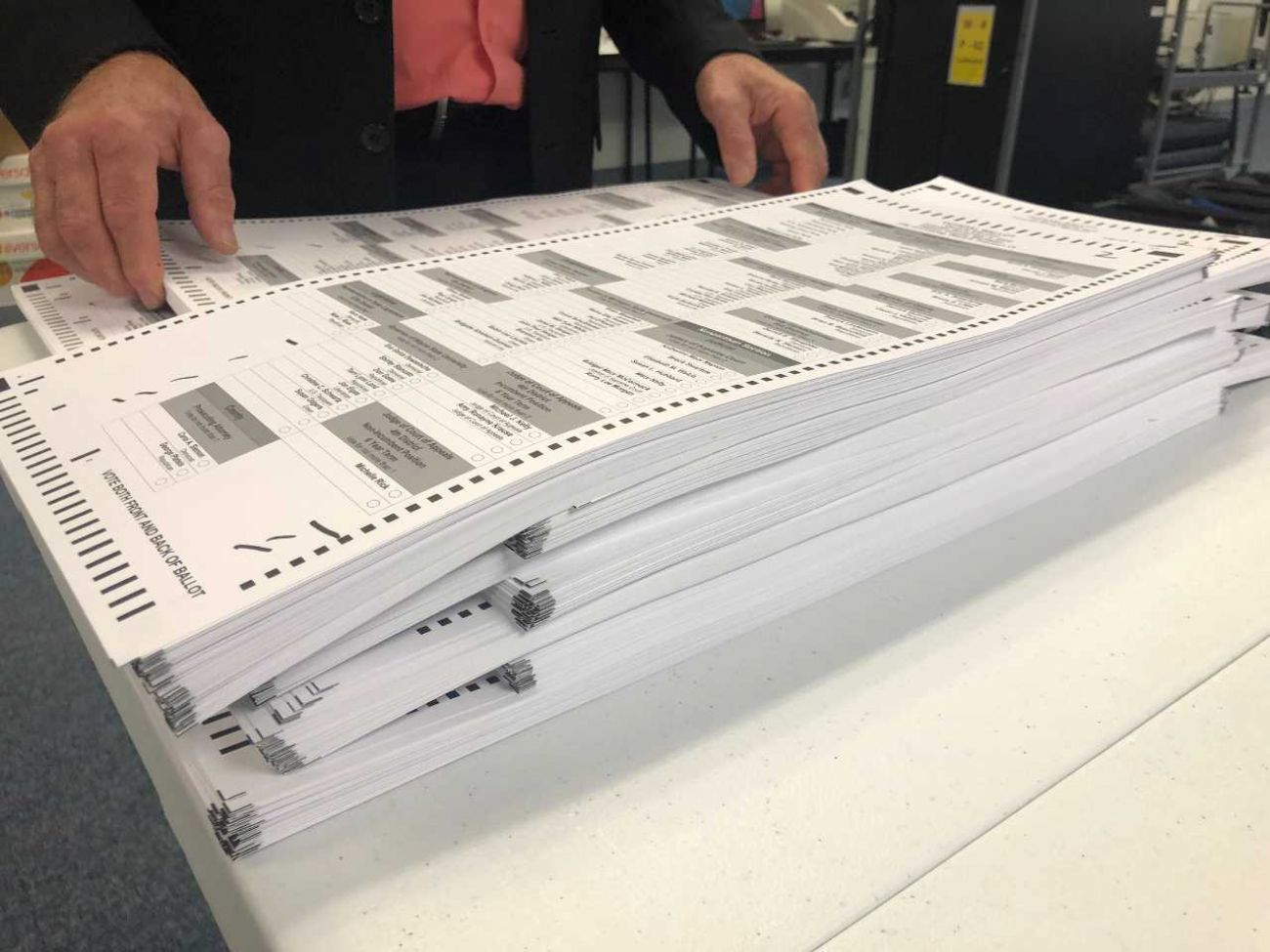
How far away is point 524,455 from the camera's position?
31cm

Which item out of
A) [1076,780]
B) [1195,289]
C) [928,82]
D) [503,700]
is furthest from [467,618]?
[928,82]

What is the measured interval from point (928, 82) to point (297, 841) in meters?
3.01

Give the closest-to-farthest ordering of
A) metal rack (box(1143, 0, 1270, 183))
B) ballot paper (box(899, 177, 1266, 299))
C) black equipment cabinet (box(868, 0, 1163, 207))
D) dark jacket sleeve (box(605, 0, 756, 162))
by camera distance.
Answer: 1. ballot paper (box(899, 177, 1266, 299))
2. dark jacket sleeve (box(605, 0, 756, 162))
3. black equipment cabinet (box(868, 0, 1163, 207))
4. metal rack (box(1143, 0, 1270, 183))

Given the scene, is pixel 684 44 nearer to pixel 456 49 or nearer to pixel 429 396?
pixel 456 49

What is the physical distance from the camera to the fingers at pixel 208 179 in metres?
0.56

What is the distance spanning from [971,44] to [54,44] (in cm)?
262

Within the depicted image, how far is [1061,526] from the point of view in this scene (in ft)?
1.51

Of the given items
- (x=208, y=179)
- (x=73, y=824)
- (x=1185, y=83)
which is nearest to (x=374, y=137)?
(x=208, y=179)

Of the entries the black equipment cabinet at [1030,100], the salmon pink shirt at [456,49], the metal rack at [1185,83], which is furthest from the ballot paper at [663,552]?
the metal rack at [1185,83]

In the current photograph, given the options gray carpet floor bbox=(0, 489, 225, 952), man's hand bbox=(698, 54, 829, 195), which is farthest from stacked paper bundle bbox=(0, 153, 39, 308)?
man's hand bbox=(698, 54, 829, 195)

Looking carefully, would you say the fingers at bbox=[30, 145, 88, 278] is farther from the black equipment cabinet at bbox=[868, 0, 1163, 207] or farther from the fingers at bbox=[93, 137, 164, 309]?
the black equipment cabinet at bbox=[868, 0, 1163, 207]

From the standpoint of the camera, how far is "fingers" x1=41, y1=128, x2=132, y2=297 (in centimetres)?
52

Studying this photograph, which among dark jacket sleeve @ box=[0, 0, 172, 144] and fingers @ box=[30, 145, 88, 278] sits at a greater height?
dark jacket sleeve @ box=[0, 0, 172, 144]

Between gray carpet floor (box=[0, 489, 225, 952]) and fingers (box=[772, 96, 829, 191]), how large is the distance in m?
0.95
